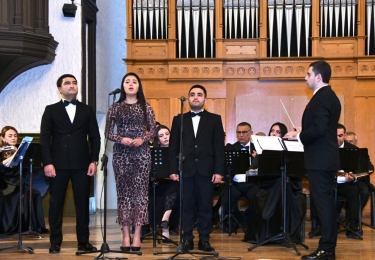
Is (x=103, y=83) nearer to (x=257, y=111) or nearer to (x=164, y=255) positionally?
(x=257, y=111)

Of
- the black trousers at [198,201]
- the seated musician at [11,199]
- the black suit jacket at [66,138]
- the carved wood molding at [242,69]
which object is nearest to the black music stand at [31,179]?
the seated musician at [11,199]

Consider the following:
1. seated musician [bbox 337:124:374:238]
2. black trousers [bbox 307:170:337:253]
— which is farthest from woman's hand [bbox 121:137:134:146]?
seated musician [bbox 337:124:374:238]

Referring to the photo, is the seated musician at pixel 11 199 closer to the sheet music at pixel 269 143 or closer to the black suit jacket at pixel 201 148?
the black suit jacket at pixel 201 148

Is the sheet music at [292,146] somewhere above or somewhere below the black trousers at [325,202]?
above

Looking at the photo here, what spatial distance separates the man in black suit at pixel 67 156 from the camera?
6.69 m

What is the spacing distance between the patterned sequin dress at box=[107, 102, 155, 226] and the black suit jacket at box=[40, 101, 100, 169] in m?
0.40

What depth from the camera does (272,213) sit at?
A: 7.47 m

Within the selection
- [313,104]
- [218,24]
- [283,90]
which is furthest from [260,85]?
[313,104]

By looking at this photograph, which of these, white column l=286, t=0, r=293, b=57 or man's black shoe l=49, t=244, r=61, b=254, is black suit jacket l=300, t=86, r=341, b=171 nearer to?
man's black shoe l=49, t=244, r=61, b=254

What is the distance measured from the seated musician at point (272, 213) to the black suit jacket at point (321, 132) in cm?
133

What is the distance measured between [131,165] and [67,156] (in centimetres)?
71

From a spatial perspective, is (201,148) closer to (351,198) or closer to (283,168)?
(283,168)

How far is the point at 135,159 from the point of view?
654 cm

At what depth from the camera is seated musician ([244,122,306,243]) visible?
745cm
